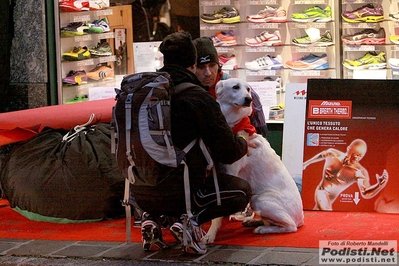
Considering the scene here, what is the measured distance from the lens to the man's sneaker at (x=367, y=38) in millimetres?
9008

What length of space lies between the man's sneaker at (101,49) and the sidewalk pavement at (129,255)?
357 centimetres

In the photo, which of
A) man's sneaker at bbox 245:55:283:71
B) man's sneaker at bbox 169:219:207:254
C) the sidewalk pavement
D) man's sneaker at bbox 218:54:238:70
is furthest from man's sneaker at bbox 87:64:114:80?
man's sneaker at bbox 169:219:207:254

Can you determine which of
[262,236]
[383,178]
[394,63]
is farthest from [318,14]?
[262,236]

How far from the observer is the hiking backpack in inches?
211

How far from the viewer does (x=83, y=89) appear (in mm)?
9172

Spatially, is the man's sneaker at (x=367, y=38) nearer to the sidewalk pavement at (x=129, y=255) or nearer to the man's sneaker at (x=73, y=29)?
the man's sneaker at (x=73, y=29)

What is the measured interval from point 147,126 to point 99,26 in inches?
165

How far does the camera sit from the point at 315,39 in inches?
363

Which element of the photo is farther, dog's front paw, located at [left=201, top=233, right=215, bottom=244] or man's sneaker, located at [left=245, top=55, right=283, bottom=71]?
man's sneaker, located at [left=245, top=55, right=283, bottom=71]

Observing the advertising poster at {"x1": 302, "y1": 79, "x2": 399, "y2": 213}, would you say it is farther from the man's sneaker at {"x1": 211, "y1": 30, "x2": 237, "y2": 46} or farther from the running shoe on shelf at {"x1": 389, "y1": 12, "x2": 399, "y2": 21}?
the man's sneaker at {"x1": 211, "y1": 30, "x2": 237, "y2": 46}

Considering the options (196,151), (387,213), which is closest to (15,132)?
(196,151)

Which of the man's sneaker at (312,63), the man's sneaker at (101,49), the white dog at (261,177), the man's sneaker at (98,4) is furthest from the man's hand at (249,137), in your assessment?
the man's sneaker at (98,4)

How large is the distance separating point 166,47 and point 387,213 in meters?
2.69

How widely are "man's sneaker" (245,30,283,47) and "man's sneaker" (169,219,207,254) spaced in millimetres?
4233
